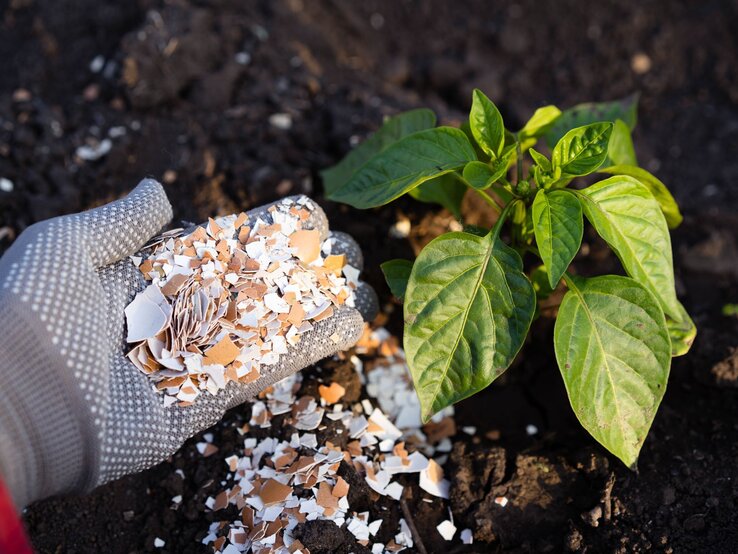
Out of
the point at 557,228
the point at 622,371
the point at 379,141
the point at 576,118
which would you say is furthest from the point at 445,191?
the point at 622,371

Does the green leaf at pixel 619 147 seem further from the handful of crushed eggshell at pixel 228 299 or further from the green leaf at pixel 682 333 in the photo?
the handful of crushed eggshell at pixel 228 299

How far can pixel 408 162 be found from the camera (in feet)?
7.10

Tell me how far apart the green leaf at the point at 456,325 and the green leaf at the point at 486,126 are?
38cm

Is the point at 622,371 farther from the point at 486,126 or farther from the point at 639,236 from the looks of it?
the point at 486,126

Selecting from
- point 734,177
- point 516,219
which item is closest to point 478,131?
point 516,219

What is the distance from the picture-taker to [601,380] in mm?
1949

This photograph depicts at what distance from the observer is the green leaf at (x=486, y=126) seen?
2.12 meters

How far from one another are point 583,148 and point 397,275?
696 mm

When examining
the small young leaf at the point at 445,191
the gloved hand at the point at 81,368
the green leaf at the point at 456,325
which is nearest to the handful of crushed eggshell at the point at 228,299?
the gloved hand at the point at 81,368

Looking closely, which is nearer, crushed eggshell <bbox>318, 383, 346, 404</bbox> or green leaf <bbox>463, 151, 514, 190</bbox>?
green leaf <bbox>463, 151, 514, 190</bbox>

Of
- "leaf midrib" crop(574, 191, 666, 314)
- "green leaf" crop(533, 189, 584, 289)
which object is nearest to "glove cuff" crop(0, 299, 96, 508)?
"green leaf" crop(533, 189, 584, 289)

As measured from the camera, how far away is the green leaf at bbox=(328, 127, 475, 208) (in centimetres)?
213

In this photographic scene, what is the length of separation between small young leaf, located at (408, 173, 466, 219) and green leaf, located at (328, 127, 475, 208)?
1.03 ft

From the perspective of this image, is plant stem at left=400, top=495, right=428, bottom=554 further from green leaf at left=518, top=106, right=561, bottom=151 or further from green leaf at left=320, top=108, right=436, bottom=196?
green leaf at left=518, top=106, right=561, bottom=151
